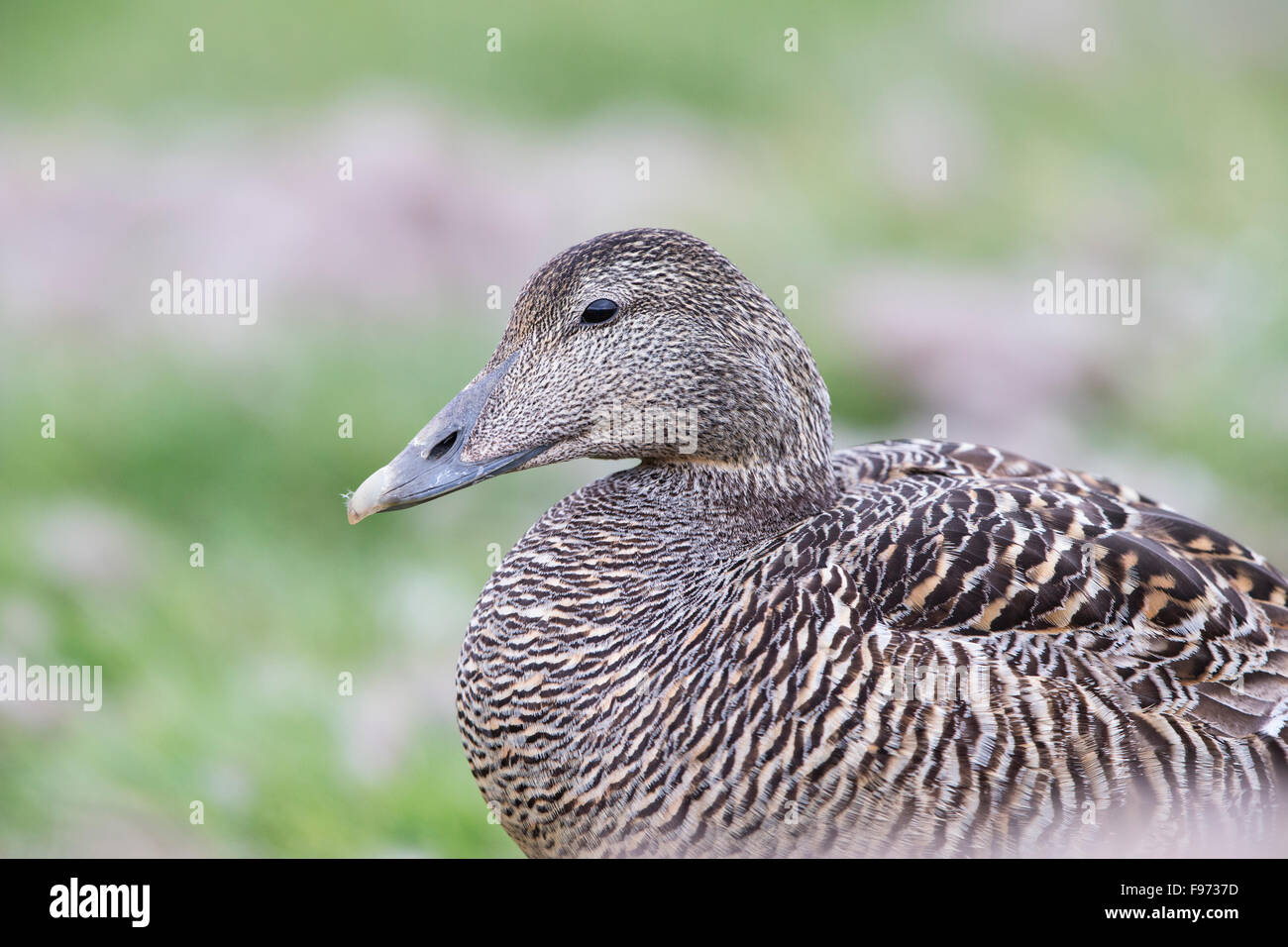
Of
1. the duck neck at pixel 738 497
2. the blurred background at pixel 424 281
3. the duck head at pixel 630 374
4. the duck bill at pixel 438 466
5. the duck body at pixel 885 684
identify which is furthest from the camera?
the blurred background at pixel 424 281

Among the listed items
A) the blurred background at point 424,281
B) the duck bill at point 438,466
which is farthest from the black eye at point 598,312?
the blurred background at point 424,281

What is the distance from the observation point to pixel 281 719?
198 inches

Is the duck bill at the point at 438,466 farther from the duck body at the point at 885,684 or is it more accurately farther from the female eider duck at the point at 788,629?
the duck body at the point at 885,684

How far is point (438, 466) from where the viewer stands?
3373 millimetres

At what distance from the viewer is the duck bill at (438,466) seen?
3307 millimetres

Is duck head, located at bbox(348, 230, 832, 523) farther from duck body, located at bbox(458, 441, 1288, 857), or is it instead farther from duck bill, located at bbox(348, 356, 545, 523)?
duck body, located at bbox(458, 441, 1288, 857)

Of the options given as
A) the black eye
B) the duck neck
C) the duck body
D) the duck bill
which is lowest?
the duck body

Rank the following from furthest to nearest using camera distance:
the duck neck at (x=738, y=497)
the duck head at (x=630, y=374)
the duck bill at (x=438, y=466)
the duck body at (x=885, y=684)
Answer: the duck neck at (x=738, y=497) → the duck head at (x=630, y=374) → the duck bill at (x=438, y=466) → the duck body at (x=885, y=684)

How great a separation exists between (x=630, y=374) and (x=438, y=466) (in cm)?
50

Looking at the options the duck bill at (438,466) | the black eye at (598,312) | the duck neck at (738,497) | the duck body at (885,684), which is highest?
the black eye at (598,312)

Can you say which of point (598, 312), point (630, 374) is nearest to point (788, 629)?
point (630, 374)

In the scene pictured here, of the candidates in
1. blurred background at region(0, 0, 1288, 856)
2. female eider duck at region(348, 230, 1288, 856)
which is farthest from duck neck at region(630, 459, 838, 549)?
blurred background at region(0, 0, 1288, 856)

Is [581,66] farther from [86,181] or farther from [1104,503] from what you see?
[1104,503]

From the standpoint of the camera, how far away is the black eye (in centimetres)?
343
